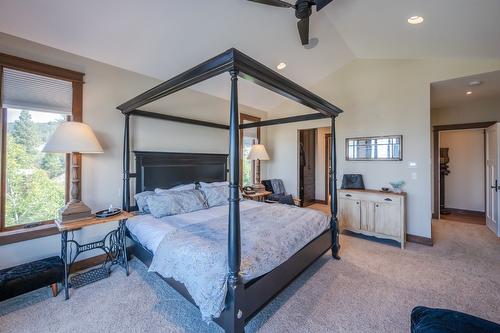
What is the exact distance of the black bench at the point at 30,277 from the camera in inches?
78.9

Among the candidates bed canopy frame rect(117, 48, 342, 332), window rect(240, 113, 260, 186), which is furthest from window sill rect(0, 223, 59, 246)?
window rect(240, 113, 260, 186)

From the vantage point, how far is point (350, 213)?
13.9 feet

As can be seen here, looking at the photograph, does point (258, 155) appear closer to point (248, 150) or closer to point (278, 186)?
point (248, 150)

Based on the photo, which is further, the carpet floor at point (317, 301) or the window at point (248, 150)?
the window at point (248, 150)

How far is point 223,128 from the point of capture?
4.69m

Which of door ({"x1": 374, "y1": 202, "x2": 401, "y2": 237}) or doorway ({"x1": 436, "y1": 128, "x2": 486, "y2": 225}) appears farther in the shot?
doorway ({"x1": 436, "y1": 128, "x2": 486, "y2": 225})

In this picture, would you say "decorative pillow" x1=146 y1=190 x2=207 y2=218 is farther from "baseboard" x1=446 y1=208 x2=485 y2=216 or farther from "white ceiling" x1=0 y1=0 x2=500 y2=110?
"baseboard" x1=446 y1=208 x2=485 y2=216

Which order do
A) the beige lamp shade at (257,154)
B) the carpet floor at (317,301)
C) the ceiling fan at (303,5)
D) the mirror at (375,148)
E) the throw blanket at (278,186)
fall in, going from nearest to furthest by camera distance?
1. the carpet floor at (317,301)
2. the ceiling fan at (303,5)
3. the mirror at (375,148)
4. the beige lamp shade at (257,154)
5. the throw blanket at (278,186)

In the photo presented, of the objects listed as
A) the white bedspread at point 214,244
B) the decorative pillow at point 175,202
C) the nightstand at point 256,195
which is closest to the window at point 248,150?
the nightstand at point 256,195

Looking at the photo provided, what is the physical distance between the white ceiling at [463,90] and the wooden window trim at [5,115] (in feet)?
18.0

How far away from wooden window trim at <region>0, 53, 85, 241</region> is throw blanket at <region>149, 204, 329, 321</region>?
1611mm

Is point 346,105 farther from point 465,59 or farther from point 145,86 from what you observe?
point 145,86

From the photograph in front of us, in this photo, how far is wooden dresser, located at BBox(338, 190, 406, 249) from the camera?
146 inches

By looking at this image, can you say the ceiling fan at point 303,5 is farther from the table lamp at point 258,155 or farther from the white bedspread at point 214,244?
the table lamp at point 258,155
